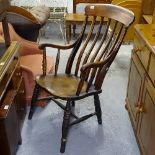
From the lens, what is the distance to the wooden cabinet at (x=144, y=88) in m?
1.62

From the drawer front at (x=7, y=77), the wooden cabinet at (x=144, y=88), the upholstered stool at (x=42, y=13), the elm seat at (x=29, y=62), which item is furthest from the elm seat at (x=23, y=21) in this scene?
the wooden cabinet at (x=144, y=88)

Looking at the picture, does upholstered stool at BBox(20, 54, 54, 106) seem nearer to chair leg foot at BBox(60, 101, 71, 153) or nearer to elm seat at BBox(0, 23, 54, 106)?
elm seat at BBox(0, 23, 54, 106)

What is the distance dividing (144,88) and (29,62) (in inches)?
52.8

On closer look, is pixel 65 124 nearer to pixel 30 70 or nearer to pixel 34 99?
pixel 34 99

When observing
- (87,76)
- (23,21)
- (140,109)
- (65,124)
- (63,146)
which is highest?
(23,21)

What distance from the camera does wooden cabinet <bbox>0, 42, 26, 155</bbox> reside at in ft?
5.17

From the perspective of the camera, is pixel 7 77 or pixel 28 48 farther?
pixel 28 48

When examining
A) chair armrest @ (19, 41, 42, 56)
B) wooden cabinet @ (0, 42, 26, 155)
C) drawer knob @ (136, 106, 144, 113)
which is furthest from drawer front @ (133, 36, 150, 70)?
chair armrest @ (19, 41, 42, 56)

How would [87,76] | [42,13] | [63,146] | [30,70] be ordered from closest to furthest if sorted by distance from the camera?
[63,146], [87,76], [30,70], [42,13]

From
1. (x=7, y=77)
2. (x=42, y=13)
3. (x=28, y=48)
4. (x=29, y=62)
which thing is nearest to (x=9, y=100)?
(x=7, y=77)

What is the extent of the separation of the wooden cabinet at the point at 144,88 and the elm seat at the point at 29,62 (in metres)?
0.89

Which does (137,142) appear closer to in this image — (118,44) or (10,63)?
(118,44)

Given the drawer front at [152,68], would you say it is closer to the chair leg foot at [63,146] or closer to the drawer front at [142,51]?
the drawer front at [142,51]

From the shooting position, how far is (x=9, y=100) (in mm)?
1683
